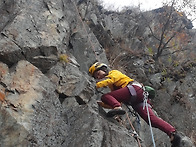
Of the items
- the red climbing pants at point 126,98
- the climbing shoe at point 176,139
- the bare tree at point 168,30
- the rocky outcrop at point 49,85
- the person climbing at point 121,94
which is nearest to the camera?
the rocky outcrop at point 49,85

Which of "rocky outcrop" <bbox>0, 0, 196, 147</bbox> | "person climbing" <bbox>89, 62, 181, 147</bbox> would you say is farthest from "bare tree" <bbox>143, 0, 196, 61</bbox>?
"person climbing" <bbox>89, 62, 181, 147</bbox>

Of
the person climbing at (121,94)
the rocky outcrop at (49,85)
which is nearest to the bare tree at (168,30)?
the rocky outcrop at (49,85)

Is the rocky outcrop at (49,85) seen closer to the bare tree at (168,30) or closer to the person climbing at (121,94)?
the person climbing at (121,94)

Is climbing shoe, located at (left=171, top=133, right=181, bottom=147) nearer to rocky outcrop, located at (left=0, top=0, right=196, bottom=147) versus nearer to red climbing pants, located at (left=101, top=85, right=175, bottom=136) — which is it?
rocky outcrop, located at (left=0, top=0, right=196, bottom=147)

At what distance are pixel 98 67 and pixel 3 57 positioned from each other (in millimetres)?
1902

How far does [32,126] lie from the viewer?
326 cm

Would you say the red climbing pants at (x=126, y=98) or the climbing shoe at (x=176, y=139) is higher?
the red climbing pants at (x=126, y=98)

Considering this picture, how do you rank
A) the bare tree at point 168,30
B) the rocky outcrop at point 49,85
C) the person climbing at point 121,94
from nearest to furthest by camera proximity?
the rocky outcrop at point 49,85 < the person climbing at point 121,94 < the bare tree at point 168,30

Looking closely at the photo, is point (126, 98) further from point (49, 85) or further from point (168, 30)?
point (168, 30)

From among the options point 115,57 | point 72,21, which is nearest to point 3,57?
point 72,21

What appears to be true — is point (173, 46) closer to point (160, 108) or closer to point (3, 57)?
point (160, 108)

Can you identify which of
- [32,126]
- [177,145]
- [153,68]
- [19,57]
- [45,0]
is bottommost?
[153,68]

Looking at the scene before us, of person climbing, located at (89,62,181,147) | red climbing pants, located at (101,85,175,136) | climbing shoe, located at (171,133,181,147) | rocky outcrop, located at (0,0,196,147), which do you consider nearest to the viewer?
rocky outcrop, located at (0,0,196,147)

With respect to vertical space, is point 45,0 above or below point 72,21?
above
